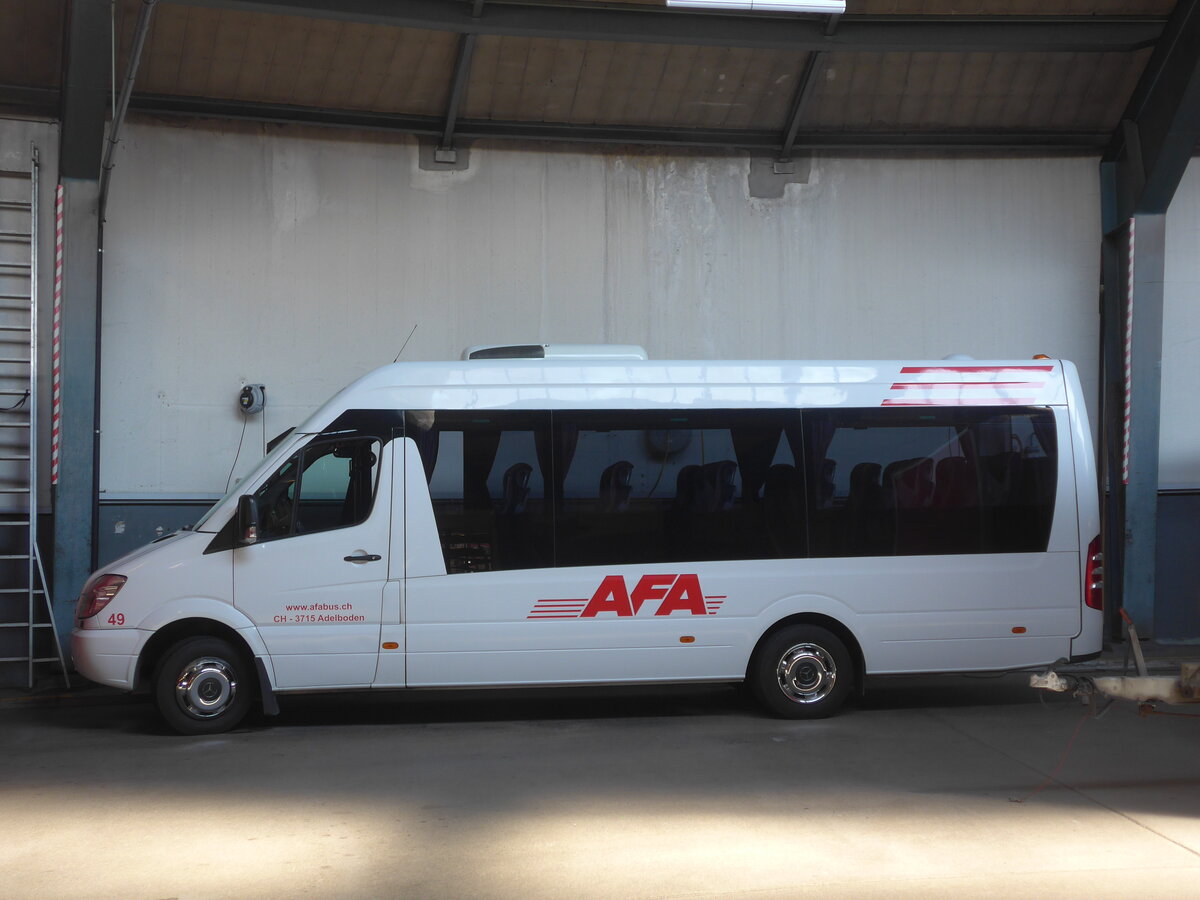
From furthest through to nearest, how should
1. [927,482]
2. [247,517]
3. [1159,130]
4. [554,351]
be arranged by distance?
[1159,130] → [554,351] → [927,482] → [247,517]

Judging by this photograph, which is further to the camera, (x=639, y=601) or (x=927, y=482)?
(x=927, y=482)

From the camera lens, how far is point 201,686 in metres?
8.10

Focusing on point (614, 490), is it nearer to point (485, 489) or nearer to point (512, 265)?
point (485, 489)

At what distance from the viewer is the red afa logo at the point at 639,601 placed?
326 inches

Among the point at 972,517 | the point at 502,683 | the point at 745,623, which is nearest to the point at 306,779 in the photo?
the point at 502,683

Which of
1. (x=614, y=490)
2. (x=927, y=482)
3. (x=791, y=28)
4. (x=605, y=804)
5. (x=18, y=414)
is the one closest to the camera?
(x=605, y=804)

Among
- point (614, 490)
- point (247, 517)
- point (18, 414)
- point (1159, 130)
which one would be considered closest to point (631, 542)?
point (614, 490)

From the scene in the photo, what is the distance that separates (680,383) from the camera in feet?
28.1

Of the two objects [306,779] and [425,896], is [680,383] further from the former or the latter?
[425,896]

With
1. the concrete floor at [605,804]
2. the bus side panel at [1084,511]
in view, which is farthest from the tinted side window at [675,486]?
the bus side panel at [1084,511]

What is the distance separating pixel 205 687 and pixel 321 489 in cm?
165

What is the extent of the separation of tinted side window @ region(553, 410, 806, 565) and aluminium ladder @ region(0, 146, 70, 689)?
5.54 m

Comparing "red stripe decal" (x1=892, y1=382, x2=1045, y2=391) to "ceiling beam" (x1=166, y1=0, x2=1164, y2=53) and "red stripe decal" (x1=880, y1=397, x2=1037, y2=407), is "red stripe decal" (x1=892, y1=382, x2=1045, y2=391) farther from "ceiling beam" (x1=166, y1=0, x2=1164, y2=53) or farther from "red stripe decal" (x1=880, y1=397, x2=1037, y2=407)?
"ceiling beam" (x1=166, y1=0, x2=1164, y2=53)

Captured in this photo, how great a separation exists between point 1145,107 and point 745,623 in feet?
25.1
